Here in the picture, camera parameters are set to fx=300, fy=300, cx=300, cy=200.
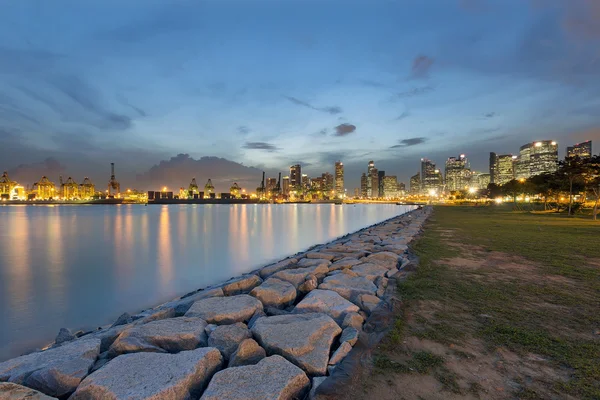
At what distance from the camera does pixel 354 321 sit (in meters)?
4.27

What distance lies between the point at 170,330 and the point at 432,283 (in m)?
5.02

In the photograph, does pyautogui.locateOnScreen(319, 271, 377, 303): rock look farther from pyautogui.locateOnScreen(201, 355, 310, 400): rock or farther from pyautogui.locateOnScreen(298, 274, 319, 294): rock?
pyautogui.locateOnScreen(201, 355, 310, 400): rock

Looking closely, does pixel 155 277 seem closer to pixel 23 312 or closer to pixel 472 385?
pixel 23 312

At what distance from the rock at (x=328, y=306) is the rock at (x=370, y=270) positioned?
176 centimetres

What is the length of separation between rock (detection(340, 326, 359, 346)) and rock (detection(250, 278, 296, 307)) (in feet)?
6.32

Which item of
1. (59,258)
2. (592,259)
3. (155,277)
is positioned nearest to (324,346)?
(592,259)

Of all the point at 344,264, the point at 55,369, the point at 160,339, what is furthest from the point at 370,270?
the point at 55,369

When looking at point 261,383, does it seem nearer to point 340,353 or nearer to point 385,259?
point 340,353

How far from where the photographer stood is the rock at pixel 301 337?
330 cm

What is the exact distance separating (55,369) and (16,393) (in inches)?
23.6

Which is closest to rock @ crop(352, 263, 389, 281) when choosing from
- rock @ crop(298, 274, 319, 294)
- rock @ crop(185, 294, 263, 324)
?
rock @ crop(298, 274, 319, 294)

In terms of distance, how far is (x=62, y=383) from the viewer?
3.05 m

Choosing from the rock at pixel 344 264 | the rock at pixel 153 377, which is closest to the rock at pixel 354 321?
the rock at pixel 153 377

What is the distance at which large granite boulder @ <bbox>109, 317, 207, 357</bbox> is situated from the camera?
12.3 ft
